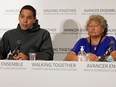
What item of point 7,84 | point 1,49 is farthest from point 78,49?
point 7,84

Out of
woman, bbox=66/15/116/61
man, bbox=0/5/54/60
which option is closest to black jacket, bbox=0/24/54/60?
man, bbox=0/5/54/60

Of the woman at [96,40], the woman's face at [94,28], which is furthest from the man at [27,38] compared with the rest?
the woman's face at [94,28]

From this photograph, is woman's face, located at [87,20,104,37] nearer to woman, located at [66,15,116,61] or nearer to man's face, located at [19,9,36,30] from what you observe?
woman, located at [66,15,116,61]

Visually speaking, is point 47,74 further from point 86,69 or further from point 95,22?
point 95,22

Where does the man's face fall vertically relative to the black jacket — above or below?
above

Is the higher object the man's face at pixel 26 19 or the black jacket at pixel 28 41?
the man's face at pixel 26 19

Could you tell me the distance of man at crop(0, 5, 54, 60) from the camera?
2895mm

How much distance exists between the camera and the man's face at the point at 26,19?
2885 mm

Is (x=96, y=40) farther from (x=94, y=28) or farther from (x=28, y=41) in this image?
(x=28, y=41)

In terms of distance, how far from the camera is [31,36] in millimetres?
3002

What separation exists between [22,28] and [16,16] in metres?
0.77

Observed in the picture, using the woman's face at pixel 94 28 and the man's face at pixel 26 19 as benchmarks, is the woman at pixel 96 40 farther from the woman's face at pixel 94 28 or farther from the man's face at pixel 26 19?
the man's face at pixel 26 19

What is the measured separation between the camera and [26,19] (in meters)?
2.90

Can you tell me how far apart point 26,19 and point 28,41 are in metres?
0.23
